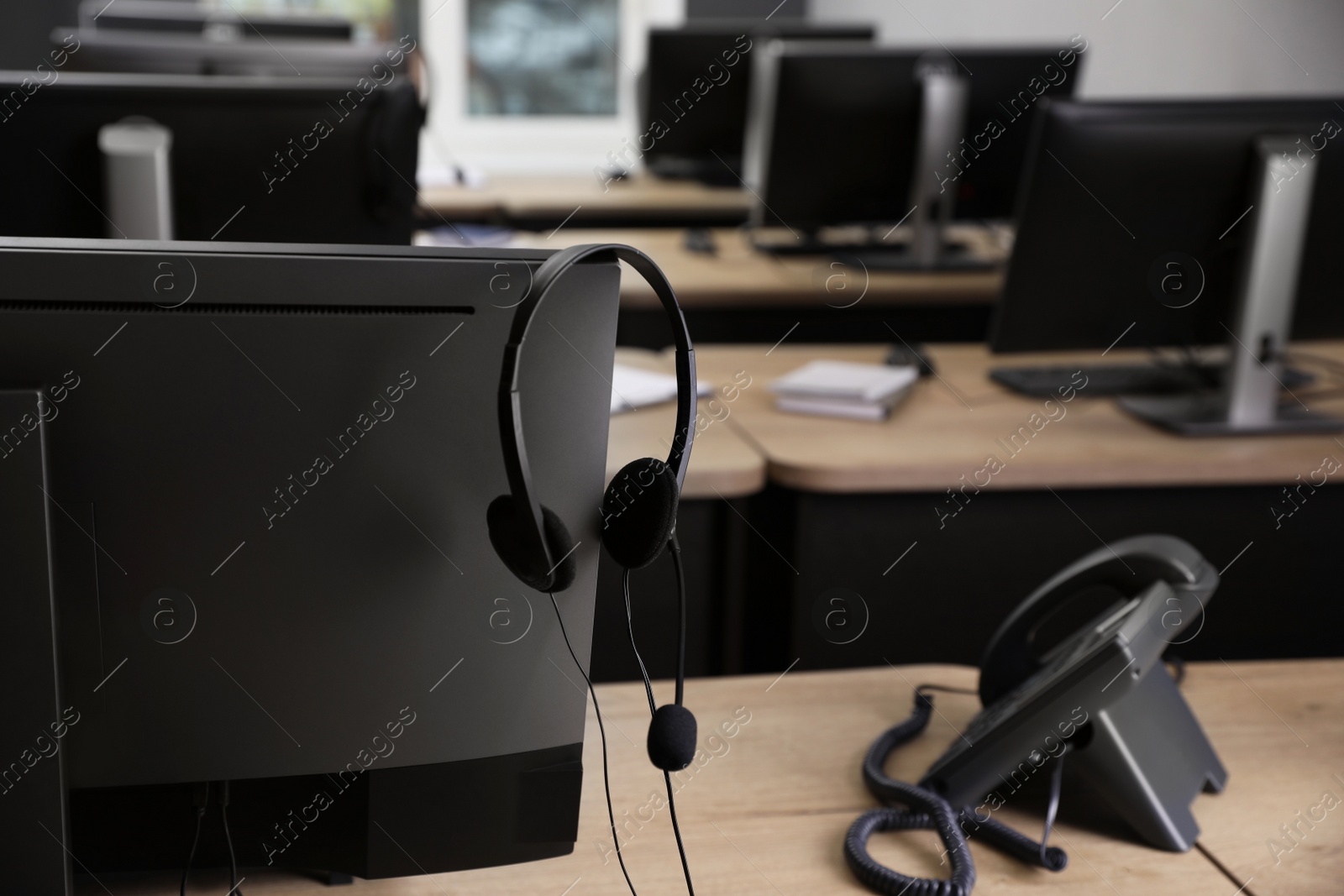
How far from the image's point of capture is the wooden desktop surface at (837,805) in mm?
830

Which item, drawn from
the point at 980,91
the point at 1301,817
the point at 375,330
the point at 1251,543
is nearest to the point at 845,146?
the point at 980,91

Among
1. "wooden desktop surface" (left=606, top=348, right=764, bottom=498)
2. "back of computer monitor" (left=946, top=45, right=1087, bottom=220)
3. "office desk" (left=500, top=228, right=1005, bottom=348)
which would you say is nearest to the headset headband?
"wooden desktop surface" (left=606, top=348, right=764, bottom=498)

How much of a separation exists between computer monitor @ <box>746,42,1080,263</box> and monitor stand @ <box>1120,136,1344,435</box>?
43.5 inches

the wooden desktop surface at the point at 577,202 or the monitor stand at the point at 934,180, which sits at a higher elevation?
the monitor stand at the point at 934,180

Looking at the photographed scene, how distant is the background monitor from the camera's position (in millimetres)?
2715

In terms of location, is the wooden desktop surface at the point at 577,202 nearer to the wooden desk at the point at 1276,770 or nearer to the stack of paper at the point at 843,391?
the stack of paper at the point at 843,391

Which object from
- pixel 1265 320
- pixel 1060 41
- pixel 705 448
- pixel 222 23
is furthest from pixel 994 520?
pixel 222 23

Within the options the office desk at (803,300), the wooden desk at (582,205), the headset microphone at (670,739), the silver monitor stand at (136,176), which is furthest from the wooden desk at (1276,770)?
the wooden desk at (582,205)

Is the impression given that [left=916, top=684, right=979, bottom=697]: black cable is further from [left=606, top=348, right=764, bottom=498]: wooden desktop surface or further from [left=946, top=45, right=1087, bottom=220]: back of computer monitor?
[left=946, top=45, right=1087, bottom=220]: back of computer monitor

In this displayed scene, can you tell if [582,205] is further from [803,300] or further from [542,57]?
[542,57]

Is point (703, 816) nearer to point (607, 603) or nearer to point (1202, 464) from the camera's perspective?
point (607, 603)

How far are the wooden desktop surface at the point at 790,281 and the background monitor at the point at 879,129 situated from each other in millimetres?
120

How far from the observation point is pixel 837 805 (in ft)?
3.08

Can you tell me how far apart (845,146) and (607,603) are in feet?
7.05
